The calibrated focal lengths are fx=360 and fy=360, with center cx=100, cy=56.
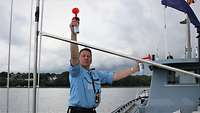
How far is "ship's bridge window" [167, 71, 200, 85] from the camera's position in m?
8.46

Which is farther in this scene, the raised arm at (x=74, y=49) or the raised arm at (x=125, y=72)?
the raised arm at (x=125, y=72)

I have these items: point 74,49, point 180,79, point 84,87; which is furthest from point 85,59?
point 180,79

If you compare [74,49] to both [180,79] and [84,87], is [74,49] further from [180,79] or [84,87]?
[180,79]

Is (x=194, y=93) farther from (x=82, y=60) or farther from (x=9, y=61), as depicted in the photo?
(x=9, y=61)

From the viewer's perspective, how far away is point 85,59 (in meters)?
3.93

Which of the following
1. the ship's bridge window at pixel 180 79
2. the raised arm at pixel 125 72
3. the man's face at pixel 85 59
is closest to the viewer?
the man's face at pixel 85 59

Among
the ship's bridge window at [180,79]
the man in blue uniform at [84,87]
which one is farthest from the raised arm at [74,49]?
the ship's bridge window at [180,79]

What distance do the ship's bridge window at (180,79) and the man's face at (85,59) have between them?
494 centimetres

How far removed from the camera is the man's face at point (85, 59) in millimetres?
3870

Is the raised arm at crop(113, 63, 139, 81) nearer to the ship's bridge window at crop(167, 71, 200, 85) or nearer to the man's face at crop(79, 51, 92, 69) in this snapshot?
the man's face at crop(79, 51, 92, 69)

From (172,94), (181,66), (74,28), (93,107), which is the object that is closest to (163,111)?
(172,94)

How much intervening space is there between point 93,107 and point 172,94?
497cm

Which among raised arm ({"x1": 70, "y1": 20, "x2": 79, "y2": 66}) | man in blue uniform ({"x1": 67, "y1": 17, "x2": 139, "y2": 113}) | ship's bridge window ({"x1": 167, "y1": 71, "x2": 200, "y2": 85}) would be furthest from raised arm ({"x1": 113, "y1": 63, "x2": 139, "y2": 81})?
ship's bridge window ({"x1": 167, "y1": 71, "x2": 200, "y2": 85})

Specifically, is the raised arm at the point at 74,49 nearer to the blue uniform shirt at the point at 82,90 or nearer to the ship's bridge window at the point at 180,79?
the blue uniform shirt at the point at 82,90
